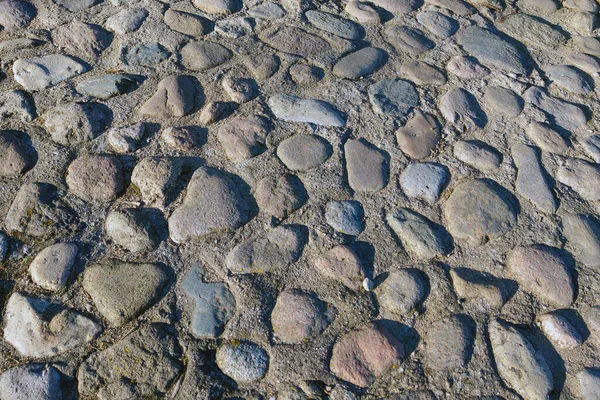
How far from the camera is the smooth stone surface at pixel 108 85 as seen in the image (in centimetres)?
255

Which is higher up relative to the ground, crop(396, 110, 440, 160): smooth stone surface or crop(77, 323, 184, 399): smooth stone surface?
crop(396, 110, 440, 160): smooth stone surface

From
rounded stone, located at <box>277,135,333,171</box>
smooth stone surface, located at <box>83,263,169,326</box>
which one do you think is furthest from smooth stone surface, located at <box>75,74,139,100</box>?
smooth stone surface, located at <box>83,263,169,326</box>

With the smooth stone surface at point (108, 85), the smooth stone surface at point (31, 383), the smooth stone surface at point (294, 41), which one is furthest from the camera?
the smooth stone surface at point (294, 41)

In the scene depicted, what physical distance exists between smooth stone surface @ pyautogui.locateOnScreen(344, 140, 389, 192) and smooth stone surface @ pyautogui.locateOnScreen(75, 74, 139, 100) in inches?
40.2

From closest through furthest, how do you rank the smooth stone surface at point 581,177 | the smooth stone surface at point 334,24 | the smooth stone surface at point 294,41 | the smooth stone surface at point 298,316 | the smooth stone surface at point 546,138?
the smooth stone surface at point 298,316 → the smooth stone surface at point 581,177 → the smooth stone surface at point 546,138 → the smooth stone surface at point 294,41 → the smooth stone surface at point 334,24

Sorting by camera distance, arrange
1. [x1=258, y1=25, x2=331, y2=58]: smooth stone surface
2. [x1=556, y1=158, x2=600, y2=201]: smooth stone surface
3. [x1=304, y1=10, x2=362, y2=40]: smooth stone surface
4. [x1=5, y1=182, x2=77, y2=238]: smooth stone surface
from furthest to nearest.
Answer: [x1=304, y1=10, x2=362, y2=40]: smooth stone surface → [x1=258, y1=25, x2=331, y2=58]: smooth stone surface → [x1=556, y1=158, x2=600, y2=201]: smooth stone surface → [x1=5, y1=182, x2=77, y2=238]: smooth stone surface

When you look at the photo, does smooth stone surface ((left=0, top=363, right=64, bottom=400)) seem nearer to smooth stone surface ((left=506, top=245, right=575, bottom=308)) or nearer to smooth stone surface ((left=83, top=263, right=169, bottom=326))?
smooth stone surface ((left=83, top=263, right=169, bottom=326))

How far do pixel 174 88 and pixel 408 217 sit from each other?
1170mm

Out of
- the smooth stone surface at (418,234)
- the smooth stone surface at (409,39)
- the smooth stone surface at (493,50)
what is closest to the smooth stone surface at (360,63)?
the smooth stone surface at (409,39)

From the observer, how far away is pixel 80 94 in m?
2.55

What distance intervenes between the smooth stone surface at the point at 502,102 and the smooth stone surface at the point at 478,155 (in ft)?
0.79

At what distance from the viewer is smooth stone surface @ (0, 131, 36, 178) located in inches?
88.7

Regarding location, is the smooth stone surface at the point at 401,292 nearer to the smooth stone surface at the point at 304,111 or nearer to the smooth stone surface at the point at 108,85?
the smooth stone surface at the point at 304,111

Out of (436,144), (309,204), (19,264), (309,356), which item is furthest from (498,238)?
(19,264)
